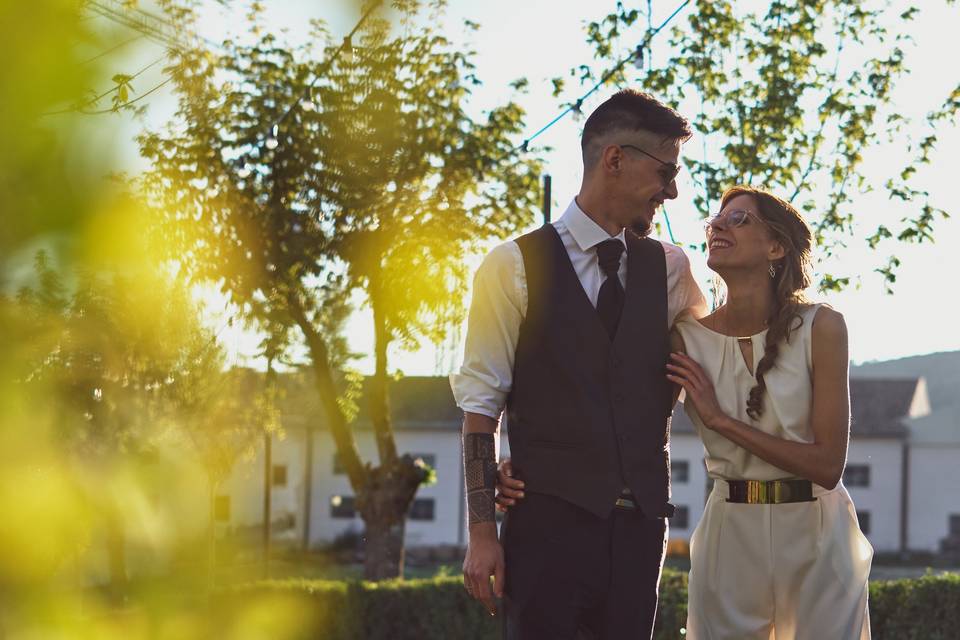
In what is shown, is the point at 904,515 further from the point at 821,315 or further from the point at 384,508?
the point at 821,315

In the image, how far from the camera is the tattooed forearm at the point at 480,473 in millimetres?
3105

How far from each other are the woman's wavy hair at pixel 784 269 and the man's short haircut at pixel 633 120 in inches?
14.3

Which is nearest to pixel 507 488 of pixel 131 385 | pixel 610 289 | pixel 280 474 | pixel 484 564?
pixel 484 564

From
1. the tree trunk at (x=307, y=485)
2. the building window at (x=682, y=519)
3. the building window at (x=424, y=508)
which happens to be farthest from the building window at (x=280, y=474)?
the building window at (x=682, y=519)

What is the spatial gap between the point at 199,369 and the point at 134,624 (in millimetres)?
18003

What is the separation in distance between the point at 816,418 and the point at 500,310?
2.97 ft

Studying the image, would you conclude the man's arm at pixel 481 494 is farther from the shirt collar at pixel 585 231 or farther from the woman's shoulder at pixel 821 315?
the woman's shoulder at pixel 821 315

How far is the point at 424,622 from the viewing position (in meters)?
12.6

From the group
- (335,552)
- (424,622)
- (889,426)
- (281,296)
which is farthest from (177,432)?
(889,426)

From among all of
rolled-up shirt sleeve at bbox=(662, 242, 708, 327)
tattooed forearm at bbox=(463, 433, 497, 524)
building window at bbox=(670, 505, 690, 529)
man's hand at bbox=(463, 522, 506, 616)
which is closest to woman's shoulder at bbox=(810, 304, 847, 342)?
rolled-up shirt sleeve at bbox=(662, 242, 708, 327)

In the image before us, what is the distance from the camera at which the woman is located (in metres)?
3.26

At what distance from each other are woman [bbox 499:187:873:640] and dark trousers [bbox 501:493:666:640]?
405 millimetres

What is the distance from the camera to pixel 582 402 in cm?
302

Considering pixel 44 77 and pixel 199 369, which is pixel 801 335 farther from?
pixel 199 369
